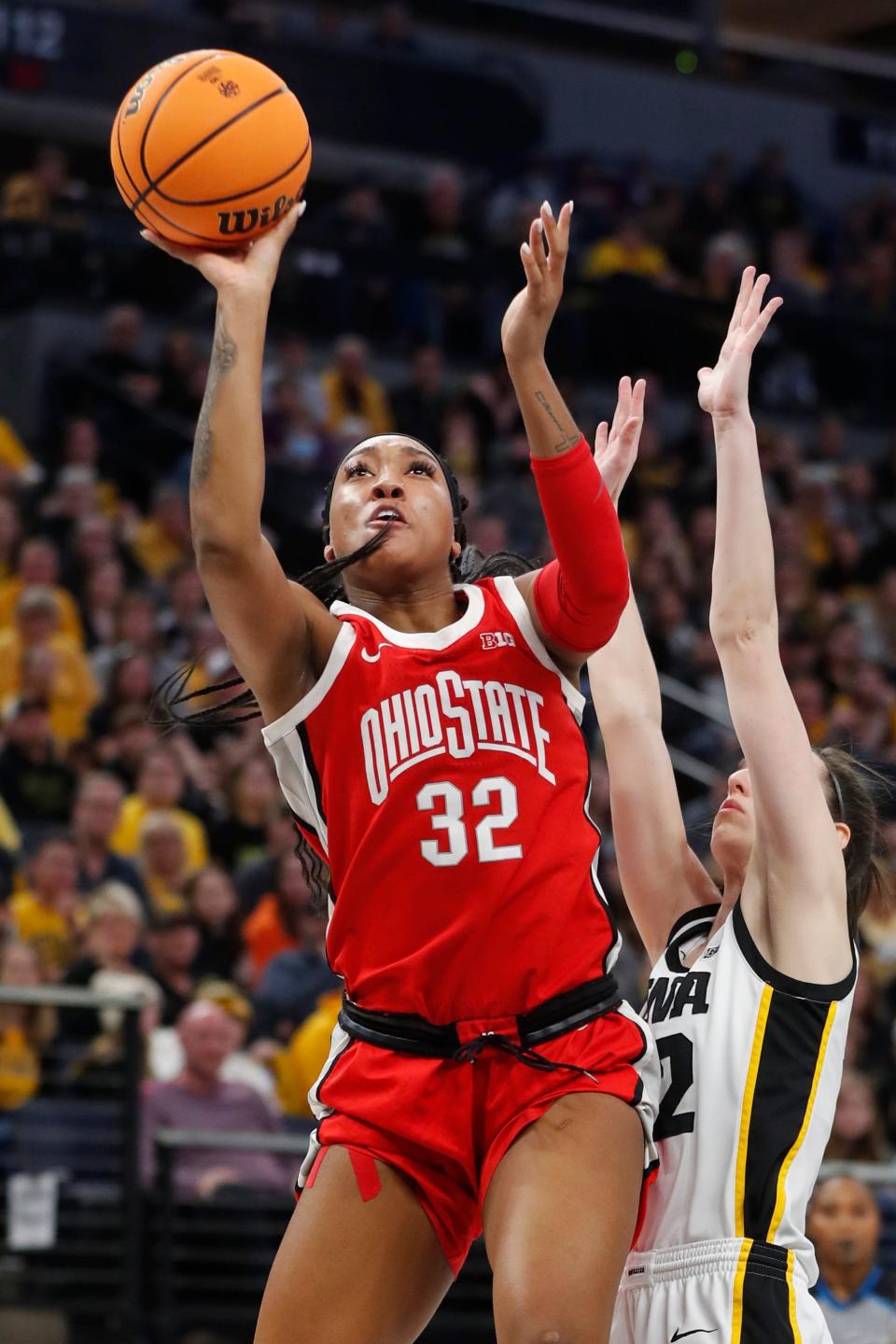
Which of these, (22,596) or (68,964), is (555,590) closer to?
(68,964)

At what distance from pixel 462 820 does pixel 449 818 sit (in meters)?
0.02

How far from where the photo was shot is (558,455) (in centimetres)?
350

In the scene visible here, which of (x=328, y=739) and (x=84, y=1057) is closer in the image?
(x=328, y=739)

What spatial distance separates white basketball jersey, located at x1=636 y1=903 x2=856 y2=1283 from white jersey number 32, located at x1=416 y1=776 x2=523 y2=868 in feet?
1.89

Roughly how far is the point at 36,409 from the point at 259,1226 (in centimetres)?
777

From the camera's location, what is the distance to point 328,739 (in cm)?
361

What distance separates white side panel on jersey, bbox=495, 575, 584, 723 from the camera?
3.73m

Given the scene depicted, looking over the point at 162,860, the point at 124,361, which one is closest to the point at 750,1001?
the point at 162,860

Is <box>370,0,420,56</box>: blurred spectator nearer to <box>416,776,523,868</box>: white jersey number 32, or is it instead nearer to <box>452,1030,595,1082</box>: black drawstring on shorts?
<box>416,776,523,868</box>: white jersey number 32

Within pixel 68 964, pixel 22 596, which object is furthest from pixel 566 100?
pixel 68 964

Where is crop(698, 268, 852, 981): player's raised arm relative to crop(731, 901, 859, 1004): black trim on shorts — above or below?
above

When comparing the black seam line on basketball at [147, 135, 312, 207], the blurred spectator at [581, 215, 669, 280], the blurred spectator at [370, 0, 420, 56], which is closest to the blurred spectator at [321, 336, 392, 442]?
the blurred spectator at [581, 215, 669, 280]

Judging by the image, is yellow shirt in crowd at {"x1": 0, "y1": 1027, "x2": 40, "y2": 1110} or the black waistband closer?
the black waistband

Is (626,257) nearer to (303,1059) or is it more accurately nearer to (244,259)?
(303,1059)
